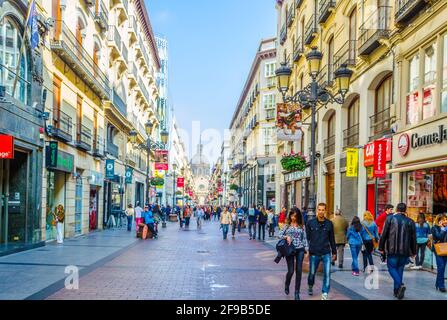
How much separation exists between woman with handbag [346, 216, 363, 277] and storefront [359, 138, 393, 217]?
494 cm

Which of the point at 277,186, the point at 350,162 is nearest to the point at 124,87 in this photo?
the point at 277,186

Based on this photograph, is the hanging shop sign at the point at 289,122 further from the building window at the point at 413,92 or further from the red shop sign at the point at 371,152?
the building window at the point at 413,92

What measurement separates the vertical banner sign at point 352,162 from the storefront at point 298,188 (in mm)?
9929

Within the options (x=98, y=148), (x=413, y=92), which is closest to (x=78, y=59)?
(x=98, y=148)

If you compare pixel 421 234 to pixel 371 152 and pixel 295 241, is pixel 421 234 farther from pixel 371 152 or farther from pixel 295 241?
pixel 295 241

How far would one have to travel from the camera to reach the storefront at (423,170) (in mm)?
14289

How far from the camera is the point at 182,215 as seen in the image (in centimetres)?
3769

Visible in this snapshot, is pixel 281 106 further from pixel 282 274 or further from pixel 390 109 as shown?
pixel 282 274

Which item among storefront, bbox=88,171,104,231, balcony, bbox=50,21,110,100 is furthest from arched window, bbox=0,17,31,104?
storefront, bbox=88,171,104,231

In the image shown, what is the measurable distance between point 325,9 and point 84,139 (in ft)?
43.3

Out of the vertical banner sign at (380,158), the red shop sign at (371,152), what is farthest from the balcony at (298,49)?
the vertical banner sign at (380,158)

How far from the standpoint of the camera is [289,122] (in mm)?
21797

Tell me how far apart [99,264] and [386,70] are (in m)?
11.5

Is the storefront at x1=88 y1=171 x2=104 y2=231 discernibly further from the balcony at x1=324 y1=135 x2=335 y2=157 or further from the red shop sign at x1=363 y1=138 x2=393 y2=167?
the red shop sign at x1=363 y1=138 x2=393 y2=167
